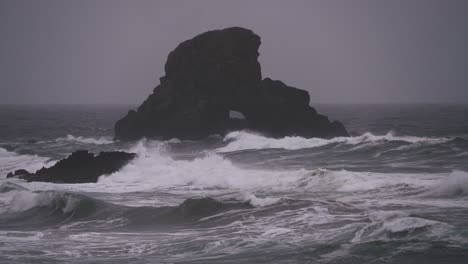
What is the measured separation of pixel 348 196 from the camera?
75.7 ft

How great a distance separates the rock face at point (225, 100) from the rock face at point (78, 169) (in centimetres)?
2113

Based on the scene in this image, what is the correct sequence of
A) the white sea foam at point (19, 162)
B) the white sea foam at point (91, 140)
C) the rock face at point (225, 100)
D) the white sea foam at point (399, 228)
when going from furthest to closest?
the white sea foam at point (91, 140) < the rock face at point (225, 100) < the white sea foam at point (19, 162) < the white sea foam at point (399, 228)

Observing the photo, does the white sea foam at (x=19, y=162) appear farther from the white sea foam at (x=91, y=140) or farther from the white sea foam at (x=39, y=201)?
the white sea foam at (x=91, y=140)

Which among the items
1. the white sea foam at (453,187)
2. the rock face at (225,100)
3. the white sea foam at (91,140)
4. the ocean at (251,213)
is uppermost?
the rock face at (225,100)

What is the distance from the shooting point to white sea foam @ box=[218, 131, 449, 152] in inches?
1738

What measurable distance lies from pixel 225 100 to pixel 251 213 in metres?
33.7

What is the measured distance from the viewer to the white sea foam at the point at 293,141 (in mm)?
44156

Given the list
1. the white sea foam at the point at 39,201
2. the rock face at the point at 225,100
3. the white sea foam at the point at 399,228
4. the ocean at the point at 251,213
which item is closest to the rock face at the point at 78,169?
the ocean at the point at 251,213

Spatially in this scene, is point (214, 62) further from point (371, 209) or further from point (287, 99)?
A: point (371, 209)

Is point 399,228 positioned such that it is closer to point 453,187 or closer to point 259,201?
point 259,201

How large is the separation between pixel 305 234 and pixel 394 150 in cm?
2145

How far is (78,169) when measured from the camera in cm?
3145

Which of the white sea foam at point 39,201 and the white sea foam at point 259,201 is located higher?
the white sea foam at point 259,201

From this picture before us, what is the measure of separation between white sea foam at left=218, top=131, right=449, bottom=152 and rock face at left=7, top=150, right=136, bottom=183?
Answer: 14.1 m
